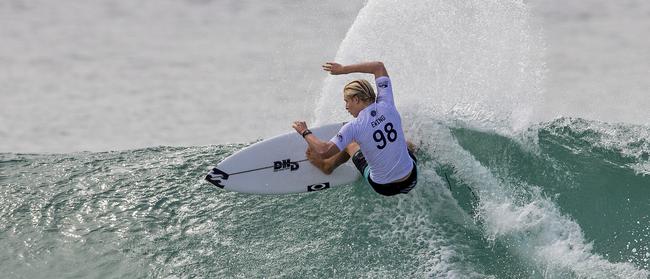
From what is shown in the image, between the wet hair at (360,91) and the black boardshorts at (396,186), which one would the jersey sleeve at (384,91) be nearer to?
the wet hair at (360,91)

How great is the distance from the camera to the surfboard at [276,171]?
879 centimetres

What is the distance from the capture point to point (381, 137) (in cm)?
777

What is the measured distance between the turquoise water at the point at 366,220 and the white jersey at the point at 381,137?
578 mm

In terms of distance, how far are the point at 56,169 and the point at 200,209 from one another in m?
2.21

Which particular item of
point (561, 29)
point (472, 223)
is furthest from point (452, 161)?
point (561, 29)

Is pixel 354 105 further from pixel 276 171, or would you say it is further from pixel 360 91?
pixel 276 171

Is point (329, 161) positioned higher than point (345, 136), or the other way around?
point (345, 136)

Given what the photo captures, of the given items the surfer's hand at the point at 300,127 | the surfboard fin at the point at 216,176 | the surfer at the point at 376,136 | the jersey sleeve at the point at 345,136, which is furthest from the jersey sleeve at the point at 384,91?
the surfboard fin at the point at 216,176

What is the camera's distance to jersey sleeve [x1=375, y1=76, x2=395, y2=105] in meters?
7.86

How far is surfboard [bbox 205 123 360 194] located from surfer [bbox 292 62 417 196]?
68 centimetres

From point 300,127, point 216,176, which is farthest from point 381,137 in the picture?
point 216,176

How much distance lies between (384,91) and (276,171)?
164cm

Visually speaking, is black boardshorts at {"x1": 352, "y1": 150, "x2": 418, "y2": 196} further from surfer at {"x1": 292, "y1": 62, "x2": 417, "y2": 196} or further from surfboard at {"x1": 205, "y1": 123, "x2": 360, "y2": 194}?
surfboard at {"x1": 205, "y1": 123, "x2": 360, "y2": 194}

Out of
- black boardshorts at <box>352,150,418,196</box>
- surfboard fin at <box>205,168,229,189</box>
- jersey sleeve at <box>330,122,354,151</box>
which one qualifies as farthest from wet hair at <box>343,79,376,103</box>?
surfboard fin at <box>205,168,229,189</box>
